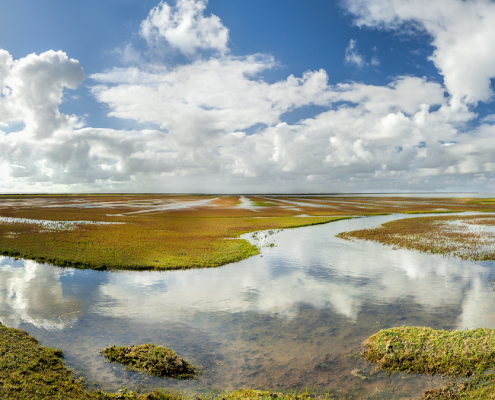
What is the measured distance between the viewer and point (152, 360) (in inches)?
405

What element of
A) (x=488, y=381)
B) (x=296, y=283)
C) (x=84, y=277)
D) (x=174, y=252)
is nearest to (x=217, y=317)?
(x=296, y=283)

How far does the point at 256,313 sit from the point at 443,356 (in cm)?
829

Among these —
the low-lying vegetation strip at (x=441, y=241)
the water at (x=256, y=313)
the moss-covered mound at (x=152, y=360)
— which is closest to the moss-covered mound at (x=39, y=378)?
the water at (x=256, y=313)

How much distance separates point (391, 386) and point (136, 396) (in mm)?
8219

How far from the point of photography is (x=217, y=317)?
1478 centimetres

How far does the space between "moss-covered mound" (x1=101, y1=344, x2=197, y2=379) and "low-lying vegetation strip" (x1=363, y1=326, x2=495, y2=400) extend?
7.02 meters

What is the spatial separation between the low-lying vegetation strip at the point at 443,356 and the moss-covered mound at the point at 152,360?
23.0 ft

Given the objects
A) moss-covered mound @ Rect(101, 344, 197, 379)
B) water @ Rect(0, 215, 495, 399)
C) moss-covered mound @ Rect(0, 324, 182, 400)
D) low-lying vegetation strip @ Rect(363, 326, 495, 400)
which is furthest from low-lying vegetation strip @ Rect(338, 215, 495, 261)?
moss-covered mound @ Rect(0, 324, 182, 400)

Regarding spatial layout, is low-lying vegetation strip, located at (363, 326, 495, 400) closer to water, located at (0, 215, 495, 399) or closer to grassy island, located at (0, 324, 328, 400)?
water, located at (0, 215, 495, 399)

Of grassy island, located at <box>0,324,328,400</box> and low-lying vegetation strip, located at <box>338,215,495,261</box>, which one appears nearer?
grassy island, located at <box>0,324,328,400</box>

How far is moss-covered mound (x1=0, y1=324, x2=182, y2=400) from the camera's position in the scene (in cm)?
822

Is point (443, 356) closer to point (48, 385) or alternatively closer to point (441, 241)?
point (48, 385)

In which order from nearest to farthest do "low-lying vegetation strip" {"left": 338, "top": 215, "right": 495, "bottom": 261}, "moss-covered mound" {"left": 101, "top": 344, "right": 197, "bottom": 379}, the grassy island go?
the grassy island → "moss-covered mound" {"left": 101, "top": 344, "right": 197, "bottom": 379} → "low-lying vegetation strip" {"left": 338, "top": 215, "right": 495, "bottom": 261}

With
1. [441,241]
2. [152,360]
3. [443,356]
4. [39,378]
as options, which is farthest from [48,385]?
[441,241]
